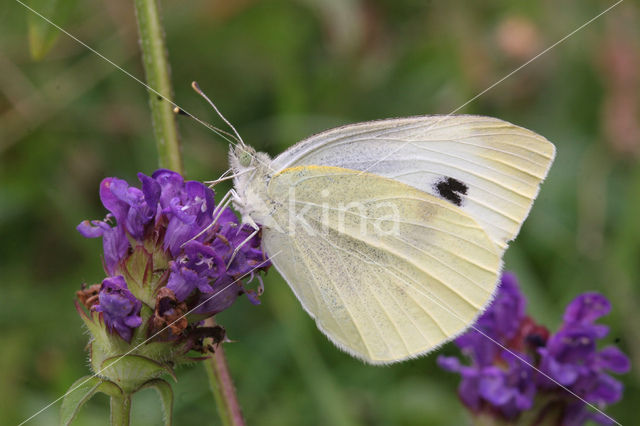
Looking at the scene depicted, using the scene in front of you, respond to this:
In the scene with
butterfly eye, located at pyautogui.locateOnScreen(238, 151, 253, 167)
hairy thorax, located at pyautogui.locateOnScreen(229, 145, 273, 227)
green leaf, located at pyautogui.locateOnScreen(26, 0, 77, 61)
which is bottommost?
hairy thorax, located at pyautogui.locateOnScreen(229, 145, 273, 227)

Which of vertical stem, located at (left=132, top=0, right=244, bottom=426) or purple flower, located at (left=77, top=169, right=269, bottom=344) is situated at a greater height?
vertical stem, located at (left=132, top=0, right=244, bottom=426)

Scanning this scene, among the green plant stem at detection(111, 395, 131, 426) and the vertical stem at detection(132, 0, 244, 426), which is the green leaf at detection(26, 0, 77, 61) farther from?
the green plant stem at detection(111, 395, 131, 426)

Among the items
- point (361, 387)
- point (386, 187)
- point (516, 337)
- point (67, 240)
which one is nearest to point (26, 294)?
point (67, 240)

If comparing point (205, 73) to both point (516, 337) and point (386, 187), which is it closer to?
point (386, 187)

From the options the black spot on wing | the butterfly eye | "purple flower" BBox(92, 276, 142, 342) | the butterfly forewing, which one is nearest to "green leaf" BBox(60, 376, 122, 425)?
"purple flower" BBox(92, 276, 142, 342)

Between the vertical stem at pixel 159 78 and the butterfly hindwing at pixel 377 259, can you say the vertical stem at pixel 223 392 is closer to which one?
the butterfly hindwing at pixel 377 259

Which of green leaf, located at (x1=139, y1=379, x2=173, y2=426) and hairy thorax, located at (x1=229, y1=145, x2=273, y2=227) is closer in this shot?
green leaf, located at (x1=139, y1=379, x2=173, y2=426)

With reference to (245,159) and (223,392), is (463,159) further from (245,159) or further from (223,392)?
(223,392)

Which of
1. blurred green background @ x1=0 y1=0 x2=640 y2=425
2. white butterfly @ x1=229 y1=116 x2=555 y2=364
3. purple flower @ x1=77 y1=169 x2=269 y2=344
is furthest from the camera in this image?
blurred green background @ x1=0 y1=0 x2=640 y2=425
